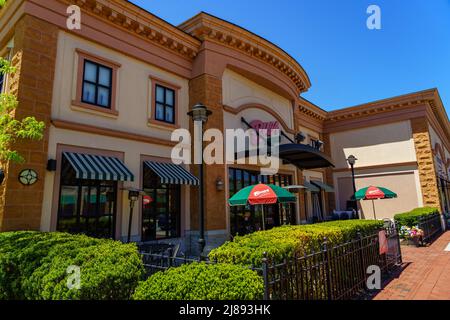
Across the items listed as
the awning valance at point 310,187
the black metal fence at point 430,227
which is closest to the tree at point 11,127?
the awning valance at point 310,187

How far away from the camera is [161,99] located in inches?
462

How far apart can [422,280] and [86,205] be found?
948cm

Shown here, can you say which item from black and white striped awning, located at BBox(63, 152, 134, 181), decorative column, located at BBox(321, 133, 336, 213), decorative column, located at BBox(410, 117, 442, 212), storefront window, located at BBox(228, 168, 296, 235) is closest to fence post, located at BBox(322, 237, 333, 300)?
black and white striped awning, located at BBox(63, 152, 134, 181)

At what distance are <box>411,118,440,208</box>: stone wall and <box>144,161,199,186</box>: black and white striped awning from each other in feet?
54.8

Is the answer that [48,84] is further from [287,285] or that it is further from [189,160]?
[287,285]

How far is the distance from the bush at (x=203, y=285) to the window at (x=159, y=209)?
701 centimetres

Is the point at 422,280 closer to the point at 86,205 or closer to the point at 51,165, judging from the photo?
the point at 86,205

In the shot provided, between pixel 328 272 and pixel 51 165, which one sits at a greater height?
pixel 51 165

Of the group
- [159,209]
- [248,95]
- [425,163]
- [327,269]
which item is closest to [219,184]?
[159,209]

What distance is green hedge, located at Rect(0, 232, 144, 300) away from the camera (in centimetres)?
350

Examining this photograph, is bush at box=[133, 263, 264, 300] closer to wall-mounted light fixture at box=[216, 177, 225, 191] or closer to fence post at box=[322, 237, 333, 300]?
fence post at box=[322, 237, 333, 300]

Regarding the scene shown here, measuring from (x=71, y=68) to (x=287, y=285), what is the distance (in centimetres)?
891

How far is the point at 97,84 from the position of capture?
9852 mm

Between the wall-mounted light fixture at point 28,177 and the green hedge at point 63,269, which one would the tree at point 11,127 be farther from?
the green hedge at point 63,269
